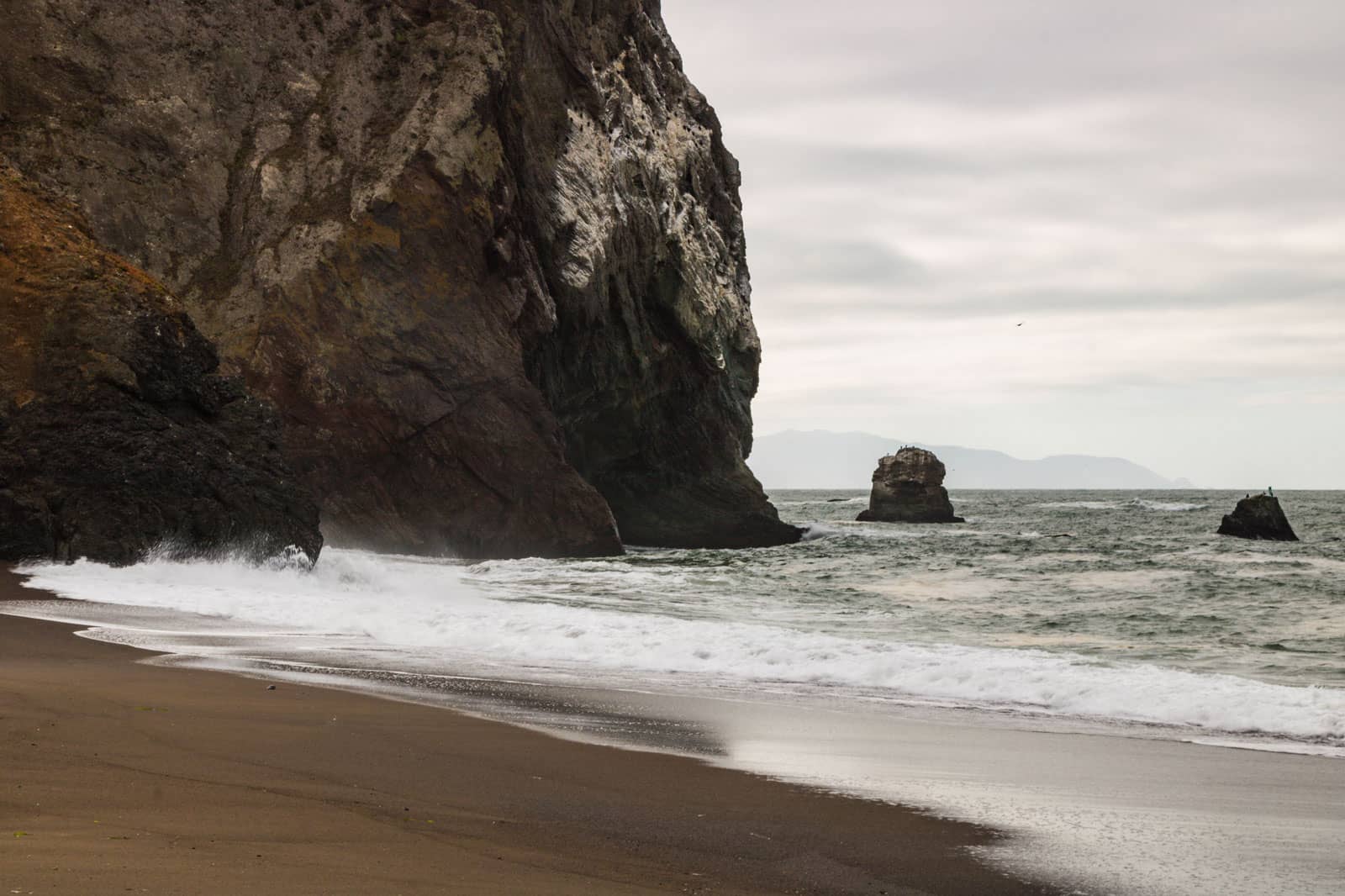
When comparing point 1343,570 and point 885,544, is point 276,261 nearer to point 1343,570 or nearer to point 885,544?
point 885,544

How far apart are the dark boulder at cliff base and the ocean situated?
28.6m

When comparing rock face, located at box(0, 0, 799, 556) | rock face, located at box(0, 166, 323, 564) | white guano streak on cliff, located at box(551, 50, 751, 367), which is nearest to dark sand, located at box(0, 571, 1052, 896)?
rock face, located at box(0, 166, 323, 564)

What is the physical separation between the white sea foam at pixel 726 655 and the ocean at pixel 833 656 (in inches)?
1.6

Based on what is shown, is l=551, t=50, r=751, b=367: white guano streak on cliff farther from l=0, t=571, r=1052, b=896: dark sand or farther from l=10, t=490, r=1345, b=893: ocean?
l=0, t=571, r=1052, b=896: dark sand

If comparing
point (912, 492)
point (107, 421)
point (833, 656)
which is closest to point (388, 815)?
point (833, 656)

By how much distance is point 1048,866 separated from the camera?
193 inches

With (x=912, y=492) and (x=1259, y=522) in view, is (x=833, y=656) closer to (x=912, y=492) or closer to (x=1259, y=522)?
(x=1259, y=522)

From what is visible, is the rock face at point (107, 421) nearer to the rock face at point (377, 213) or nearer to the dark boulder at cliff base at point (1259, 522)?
the rock face at point (377, 213)

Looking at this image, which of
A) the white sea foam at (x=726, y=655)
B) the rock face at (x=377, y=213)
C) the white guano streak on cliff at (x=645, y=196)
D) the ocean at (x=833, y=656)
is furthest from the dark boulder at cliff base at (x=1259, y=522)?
the white sea foam at (x=726, y=655)

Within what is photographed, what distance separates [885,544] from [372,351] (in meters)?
19.8

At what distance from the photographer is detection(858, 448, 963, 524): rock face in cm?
6888

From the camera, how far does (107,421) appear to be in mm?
18406

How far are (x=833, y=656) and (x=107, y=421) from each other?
40.3ft

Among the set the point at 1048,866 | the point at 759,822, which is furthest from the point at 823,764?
the point at 1048,866
